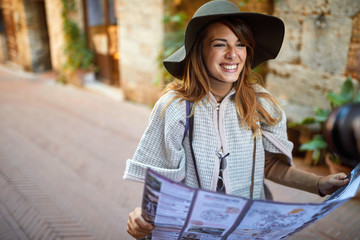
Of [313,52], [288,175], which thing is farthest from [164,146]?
[313,52]

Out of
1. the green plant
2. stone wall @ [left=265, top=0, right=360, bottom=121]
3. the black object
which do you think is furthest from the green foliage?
the black object

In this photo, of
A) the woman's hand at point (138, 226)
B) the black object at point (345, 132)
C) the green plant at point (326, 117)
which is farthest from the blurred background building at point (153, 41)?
the woman's hand at point (138, 226)

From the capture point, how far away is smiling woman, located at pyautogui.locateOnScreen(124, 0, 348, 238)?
4.58 feet

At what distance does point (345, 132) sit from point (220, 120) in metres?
2.28

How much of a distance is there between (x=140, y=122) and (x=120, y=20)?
2.28 m

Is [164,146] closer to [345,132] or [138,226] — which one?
[138,226]

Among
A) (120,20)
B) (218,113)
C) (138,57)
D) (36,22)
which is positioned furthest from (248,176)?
(36,22)

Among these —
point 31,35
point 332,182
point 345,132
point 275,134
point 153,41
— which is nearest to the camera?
point 332,182

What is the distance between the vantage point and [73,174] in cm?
410

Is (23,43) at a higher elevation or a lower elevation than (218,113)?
lower

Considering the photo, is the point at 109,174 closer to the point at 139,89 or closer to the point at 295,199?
the point at 295,199

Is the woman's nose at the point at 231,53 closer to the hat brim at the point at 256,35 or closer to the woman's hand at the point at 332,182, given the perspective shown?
the hat brim at the point at 256,35

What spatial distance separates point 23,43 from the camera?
10367 mm

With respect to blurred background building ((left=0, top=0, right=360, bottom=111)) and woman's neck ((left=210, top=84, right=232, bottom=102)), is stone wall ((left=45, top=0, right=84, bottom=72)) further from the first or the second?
woman's neck ((left=210, top=84, right=232, bottom=102))
